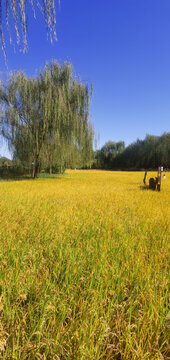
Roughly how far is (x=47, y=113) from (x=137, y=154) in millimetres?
40514

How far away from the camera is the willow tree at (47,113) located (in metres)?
9.68

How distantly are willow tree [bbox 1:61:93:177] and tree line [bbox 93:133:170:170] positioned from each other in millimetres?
31320

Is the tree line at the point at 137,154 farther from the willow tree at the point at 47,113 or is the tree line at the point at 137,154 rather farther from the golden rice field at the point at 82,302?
the golden rice field at the point at 82,302

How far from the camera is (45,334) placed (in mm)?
872

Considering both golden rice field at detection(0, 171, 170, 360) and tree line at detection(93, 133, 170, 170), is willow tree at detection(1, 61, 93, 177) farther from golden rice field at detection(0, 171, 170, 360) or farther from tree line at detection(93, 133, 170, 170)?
tree line at detection(93, 133, 170, 170)

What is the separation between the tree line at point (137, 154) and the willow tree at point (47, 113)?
3132 cm

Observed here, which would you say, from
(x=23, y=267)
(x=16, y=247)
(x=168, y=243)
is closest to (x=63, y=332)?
(x=23, y=267)

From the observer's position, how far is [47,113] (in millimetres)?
9742

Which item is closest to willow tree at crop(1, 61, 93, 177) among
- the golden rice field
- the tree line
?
the golden rice field

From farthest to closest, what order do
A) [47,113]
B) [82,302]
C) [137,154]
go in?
[137,154]
[47,113]
[82,302]

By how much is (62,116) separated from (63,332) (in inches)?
397

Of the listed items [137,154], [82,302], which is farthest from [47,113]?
[137,154]

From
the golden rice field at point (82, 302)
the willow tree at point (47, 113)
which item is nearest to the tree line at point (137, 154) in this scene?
the willow tree at point (47, 113)

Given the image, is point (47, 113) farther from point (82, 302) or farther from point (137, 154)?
point (137, 154)
